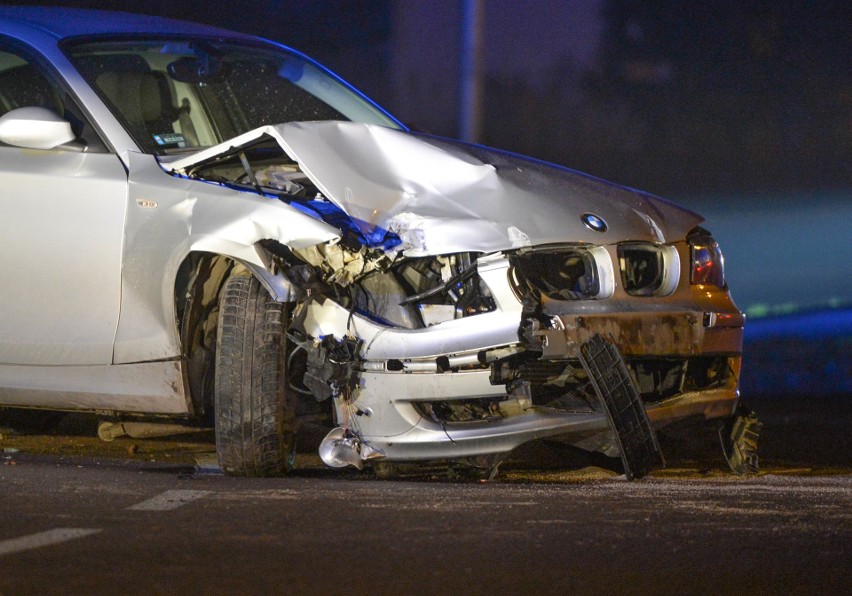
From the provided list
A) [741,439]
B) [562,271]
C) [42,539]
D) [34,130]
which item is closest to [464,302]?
[562,271]

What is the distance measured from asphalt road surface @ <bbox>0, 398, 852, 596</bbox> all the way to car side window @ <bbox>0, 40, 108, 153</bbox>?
155 cm

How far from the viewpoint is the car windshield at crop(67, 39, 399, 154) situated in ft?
20.9

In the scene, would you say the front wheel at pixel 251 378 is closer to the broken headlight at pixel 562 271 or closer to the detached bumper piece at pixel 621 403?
the broken headlight at pixel 562 271

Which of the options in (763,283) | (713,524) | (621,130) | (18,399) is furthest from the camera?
(621,130)

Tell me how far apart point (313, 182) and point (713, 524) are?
2.06 m

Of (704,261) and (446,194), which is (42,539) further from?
(704,261)

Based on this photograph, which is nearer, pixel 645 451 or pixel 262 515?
pixel 262 515

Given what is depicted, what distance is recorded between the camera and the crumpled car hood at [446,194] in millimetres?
5238

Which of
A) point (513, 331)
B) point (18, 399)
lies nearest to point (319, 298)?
point (513, 331)

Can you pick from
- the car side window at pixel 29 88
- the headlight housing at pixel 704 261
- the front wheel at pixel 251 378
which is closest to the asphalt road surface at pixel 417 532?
the front wheel at pixel 251 378

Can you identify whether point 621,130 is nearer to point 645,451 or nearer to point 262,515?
point 645,451

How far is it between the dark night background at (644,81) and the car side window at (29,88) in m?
8.66

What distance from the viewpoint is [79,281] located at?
571 centimetres

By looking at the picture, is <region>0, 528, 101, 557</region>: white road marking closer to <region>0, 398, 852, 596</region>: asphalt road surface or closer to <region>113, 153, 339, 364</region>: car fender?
<region>0, 398, 852, 596</region>: asphalt road surface
